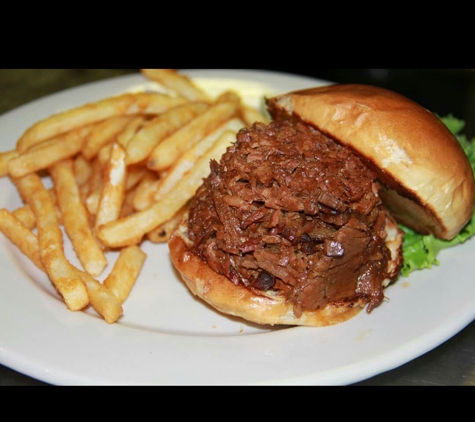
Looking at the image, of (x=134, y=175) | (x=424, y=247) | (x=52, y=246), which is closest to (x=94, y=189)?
(x=134, y=175)

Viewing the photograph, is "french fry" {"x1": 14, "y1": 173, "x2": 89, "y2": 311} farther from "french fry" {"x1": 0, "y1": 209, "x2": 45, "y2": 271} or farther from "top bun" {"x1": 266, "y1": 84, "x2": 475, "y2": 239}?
"top bun" {"x1": 266, "y1": 84, "x2": 475, "y2": 239}

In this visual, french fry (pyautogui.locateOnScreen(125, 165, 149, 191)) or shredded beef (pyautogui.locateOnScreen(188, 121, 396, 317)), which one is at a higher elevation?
shredded beef (pyautogui.locateOnScreen(188, 121, 396, 317))

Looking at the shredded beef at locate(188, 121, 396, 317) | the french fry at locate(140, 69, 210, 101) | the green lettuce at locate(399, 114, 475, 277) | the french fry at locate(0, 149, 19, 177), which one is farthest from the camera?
the french fry at locate(140, 69, 210, 101)

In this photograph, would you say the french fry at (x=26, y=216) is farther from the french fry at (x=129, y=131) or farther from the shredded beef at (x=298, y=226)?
the shredded beef at (x=298, y=226)

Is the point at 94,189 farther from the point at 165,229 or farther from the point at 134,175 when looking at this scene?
the point at 165,229

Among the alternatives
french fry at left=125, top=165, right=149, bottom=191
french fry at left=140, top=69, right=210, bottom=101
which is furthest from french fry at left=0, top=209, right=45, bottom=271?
french fry at left=140, top=69, right=210, bottom=101
